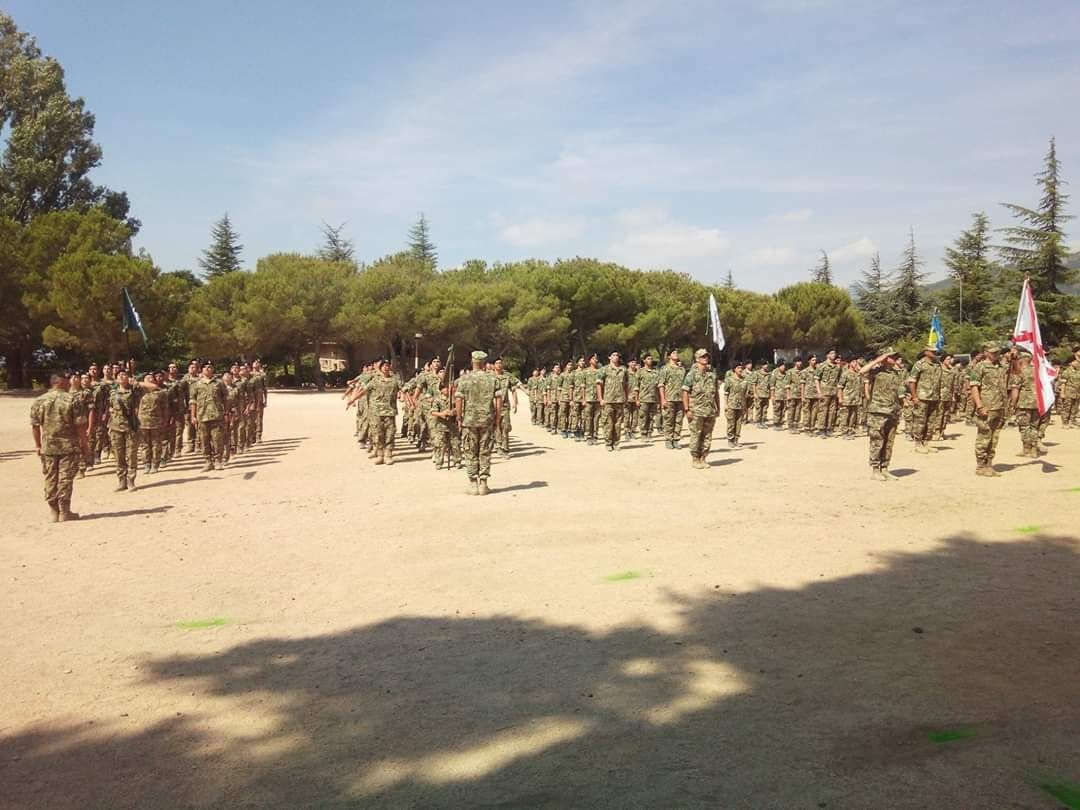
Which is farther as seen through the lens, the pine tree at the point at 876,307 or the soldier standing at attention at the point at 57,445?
the pine tree at the point at 876,307

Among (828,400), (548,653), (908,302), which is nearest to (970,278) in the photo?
(908,302)

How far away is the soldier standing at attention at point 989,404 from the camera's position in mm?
11742

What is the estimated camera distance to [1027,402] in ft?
45.8

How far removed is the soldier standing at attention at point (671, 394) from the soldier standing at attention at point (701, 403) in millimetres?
3567

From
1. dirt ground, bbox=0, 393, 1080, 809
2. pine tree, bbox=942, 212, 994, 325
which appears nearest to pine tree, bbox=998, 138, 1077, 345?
pine tree, bbox=942, 212, 994, 325

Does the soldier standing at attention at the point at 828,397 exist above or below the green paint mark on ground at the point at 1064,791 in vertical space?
above

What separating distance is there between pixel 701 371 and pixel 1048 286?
32011mm

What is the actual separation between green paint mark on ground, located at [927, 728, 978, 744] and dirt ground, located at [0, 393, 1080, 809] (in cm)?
1

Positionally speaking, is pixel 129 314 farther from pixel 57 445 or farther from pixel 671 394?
pixel 671 394

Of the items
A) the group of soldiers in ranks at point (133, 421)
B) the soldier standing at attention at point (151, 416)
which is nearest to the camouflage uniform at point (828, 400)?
the group of soldiers in ranks at point (133, 421)

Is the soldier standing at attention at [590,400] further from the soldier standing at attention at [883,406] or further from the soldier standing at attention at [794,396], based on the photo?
the soldier standing at attention at [883,406]

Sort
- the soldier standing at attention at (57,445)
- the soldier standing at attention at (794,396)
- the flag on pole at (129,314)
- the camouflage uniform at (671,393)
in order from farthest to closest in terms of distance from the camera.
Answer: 1. the flag on pole at (129,314)
2. the soldier standing at attention at (794,396)
3. the camouflage uniform at (671,393)
4. the soldier standing at attention at (57,445)

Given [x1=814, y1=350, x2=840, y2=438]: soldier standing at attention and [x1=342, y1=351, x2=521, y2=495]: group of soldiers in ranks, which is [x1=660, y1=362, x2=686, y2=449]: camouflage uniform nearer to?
[x1=342, y1=351, x2=521, y2=495]: group of soldiers in ranks

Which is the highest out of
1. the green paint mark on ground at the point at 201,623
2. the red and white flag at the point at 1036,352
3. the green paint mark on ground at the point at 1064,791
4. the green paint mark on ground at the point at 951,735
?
the red and white flag at the point at 1036,352
